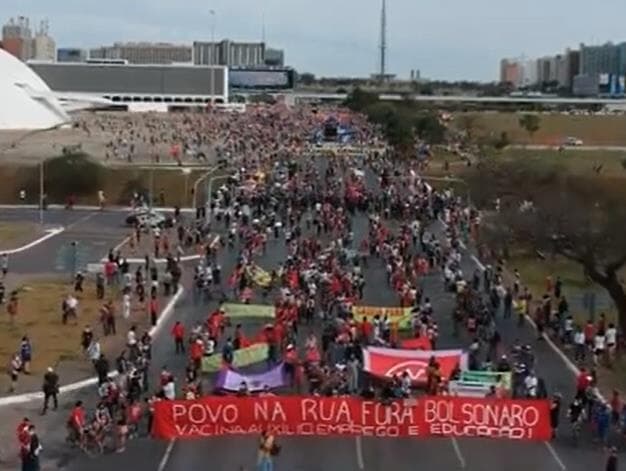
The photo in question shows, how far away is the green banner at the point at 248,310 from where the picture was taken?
110 feet

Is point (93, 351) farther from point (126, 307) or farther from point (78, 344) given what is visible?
point (126, 307)

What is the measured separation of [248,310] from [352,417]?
40.1 ft

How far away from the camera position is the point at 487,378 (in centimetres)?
2448

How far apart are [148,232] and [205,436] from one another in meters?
31.8

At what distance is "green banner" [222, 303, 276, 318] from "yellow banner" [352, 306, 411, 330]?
2.36 m

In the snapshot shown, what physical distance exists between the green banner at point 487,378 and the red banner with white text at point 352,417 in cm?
206

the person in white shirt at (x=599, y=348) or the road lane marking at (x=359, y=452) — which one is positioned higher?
the person in white shirt at (x=599, y=348)

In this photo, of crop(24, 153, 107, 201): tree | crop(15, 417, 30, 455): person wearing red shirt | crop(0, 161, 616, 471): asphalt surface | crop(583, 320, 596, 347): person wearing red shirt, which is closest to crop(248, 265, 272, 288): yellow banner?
crop(583, 320, 596, 347): person wearing red shirt

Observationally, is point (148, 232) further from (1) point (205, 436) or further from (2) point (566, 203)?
(1) point (205, 436)

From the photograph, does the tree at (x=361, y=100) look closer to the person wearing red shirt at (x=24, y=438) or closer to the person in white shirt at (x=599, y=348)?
the person in white shirt at (x=599, y=348)

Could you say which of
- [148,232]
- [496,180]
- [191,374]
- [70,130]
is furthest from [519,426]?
[70,130]

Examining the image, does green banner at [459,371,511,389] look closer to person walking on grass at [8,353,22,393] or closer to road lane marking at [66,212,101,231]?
person walking on grass at [8,353,22,393]

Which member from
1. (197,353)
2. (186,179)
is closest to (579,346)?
(197,353)

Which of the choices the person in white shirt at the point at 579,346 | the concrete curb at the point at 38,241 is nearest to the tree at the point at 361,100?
the concrete curb at the point at 38,241
